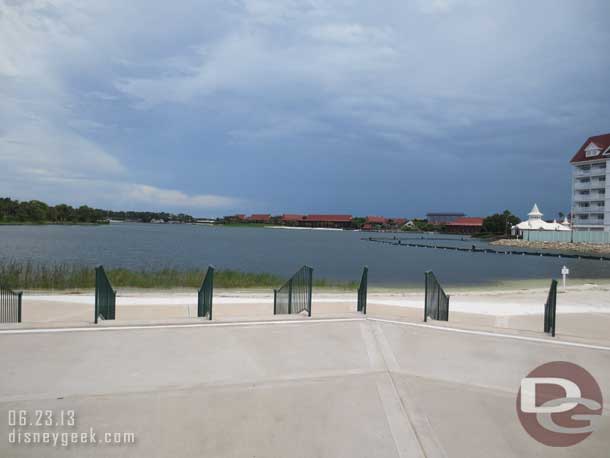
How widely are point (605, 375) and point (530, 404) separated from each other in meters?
1.95

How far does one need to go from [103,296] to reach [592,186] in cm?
9906

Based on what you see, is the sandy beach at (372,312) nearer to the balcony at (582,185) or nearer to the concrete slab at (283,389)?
the concrete slab at (283,389)

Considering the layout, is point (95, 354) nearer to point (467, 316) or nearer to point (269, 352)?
point (269, 352)

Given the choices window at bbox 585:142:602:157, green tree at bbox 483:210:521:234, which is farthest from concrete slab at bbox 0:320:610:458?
green tree at bbox 483:210:521:234

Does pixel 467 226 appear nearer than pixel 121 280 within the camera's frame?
No

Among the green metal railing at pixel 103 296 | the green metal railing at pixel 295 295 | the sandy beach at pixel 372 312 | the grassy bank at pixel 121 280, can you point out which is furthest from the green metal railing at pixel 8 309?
the grassy bank at pixel 121 280

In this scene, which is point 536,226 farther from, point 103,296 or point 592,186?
point 103,296

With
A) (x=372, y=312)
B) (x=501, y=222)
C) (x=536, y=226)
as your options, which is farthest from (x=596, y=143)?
(x=372, y=312)

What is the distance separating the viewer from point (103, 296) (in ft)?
29.5
